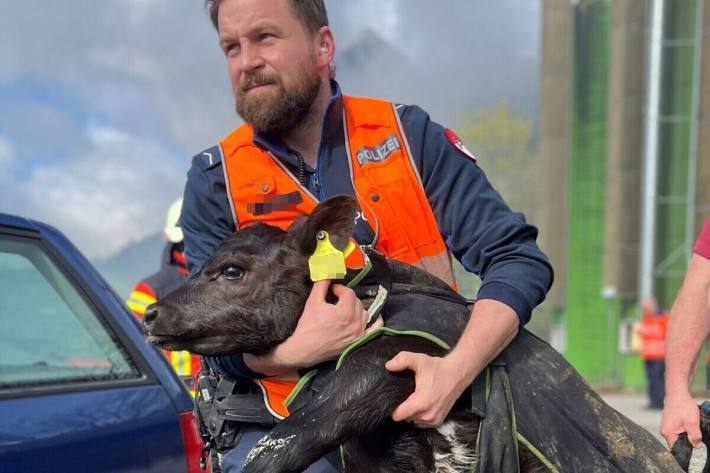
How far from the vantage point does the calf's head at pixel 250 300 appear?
8.14 feet

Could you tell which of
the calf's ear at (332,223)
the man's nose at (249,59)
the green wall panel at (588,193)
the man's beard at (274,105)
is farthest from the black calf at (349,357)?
the green wall panel at (588,193)

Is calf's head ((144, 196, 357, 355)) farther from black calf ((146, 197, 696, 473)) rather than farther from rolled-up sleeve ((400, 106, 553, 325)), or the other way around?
rolled-up sleeve ((400, 106, 553, 325))

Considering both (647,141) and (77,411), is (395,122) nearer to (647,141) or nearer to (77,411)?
(77,411)

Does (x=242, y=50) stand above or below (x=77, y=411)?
above

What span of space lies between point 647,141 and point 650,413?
7282 millimetres

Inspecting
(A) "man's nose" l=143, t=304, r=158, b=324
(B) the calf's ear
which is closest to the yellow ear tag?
(B) the calf's ear

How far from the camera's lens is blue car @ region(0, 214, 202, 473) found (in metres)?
2.86

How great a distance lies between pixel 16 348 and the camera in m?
3.54

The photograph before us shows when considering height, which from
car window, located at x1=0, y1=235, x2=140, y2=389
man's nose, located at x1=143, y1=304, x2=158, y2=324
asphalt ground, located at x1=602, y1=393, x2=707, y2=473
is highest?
man's nose, located at x1=143, y1=304, x2=158, y2=324

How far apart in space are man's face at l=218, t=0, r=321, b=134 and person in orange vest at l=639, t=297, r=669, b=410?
13.4 m

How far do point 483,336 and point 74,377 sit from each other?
1589 millimetres

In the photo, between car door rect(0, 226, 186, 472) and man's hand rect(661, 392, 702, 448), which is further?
man's hand rect(661, 392, 702, 448)

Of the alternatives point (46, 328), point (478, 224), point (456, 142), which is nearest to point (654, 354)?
point (46, 328)

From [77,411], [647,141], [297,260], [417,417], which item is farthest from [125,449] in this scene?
[647,141]
